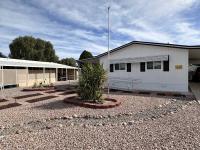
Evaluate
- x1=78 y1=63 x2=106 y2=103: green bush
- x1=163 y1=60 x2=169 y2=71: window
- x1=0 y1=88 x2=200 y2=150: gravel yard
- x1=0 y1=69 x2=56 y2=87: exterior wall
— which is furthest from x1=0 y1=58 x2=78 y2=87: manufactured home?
x1=163 y1=60 x2=169 y2=71: window

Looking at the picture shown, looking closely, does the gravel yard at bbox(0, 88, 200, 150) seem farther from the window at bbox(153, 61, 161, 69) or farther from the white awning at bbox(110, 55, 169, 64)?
the window at bbox(153, 61, 161, 69)

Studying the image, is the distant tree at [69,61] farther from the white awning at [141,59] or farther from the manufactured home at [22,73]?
the white awning at [141,59]

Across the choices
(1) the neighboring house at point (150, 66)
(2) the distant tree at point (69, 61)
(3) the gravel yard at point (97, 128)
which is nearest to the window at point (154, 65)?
(1) the neighboring house at point (150, 66)

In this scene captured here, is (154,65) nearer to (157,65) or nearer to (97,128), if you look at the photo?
(157,65)

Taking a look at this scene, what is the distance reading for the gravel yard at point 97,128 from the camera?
4512 mm

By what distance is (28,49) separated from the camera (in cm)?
4262

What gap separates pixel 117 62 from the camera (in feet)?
57.1

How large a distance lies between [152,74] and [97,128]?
10.5 m

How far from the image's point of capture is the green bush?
9.23 meters

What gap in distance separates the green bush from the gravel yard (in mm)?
1083

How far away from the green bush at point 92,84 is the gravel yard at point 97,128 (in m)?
1.08

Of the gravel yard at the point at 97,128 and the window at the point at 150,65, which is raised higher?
the window at the point at 150,65

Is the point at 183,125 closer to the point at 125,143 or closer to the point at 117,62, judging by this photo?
the point at 125,143

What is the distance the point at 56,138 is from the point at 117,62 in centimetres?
1306
